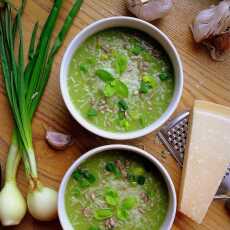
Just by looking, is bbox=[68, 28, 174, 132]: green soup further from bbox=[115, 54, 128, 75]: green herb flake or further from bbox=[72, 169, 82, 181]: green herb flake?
bbox=[72, 169, 82, 181]: green herb flake

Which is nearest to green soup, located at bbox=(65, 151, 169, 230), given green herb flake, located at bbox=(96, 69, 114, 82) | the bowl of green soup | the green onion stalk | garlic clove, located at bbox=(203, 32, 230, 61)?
the bowl of green soup

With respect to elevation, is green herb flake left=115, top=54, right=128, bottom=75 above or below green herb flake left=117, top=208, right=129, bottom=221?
above

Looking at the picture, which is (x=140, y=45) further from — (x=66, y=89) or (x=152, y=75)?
(x=66, y=89)

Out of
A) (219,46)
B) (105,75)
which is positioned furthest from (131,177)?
(219,46)

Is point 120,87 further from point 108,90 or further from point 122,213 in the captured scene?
point 122,213

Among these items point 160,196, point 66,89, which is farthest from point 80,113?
point 160,196

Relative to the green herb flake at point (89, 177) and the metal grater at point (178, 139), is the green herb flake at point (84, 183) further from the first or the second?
the metal grater at point (178, 139)

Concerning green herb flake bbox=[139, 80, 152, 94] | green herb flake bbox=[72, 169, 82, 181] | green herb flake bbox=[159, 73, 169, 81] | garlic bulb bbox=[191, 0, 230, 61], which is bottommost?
green herb flake bbox=[72, 169, 82, 181]
